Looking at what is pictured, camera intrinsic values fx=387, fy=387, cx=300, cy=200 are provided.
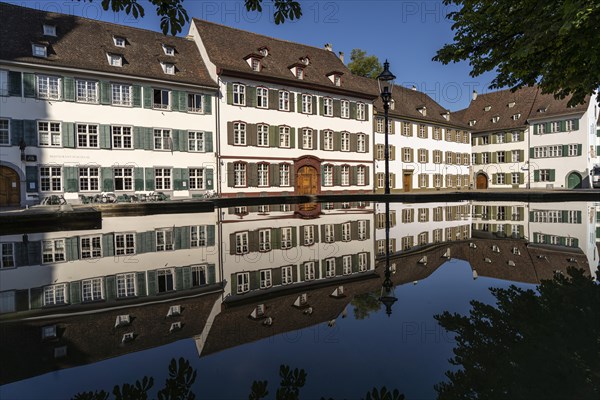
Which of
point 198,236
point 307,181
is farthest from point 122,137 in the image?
point 198,236

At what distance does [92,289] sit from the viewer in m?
5.11

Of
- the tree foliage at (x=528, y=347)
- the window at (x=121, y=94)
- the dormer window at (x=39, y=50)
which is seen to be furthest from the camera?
the window at (x=121, y=94)

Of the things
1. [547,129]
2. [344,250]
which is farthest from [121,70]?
[547,129]

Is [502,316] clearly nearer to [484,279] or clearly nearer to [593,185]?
[484,279]

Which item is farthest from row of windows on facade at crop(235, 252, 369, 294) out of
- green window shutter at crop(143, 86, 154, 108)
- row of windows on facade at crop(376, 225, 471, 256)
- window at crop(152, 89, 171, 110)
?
window at crop(152, 89, 171, 110)

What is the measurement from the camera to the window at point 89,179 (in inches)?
945

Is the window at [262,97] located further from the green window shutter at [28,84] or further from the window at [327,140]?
the green window shutter at [28,84]

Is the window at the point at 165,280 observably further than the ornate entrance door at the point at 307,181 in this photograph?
No

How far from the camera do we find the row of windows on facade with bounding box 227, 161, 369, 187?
96.3 ft

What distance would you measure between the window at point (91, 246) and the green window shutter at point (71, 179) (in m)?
15.8

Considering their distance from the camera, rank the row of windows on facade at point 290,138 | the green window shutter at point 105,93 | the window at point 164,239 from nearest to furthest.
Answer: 1. the window at point 164,239
2. the green window shutter at point 105,93
3. the row of windows on facade at point 290,138

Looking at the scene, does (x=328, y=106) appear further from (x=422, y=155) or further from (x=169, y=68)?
(x=422, y=155)

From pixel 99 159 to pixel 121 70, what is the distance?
5.98 meters

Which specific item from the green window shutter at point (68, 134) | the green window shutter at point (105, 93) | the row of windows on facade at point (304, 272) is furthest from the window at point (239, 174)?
the row of windows on facade at point (304, 272)
